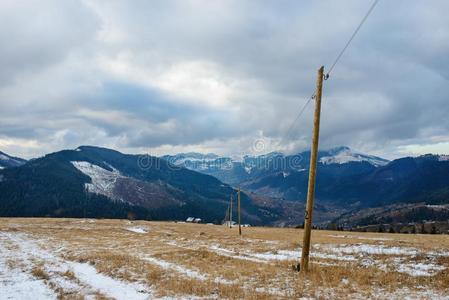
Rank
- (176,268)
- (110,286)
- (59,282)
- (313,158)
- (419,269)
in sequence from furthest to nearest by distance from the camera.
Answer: (176,268) → (59,282) → (419,269) → (313,158) → (110,286)

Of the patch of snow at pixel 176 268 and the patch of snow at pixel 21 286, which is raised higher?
the patch of snow at pixel 176 268

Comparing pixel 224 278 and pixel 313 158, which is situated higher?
pixel 313 158

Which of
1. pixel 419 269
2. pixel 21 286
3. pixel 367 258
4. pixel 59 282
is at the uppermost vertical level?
pixel 419 269

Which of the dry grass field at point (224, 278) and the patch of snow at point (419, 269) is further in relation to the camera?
the patch of snow at point (419, 269)

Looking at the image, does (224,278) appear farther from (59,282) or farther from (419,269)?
(419,269)

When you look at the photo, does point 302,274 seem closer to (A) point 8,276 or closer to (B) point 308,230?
(B) point 308,230

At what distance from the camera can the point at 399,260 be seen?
25094 mm

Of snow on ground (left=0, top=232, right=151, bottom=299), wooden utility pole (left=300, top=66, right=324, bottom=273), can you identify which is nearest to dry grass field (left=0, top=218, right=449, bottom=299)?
snow on ground (left=0, top=232, right=151, bottom=299)

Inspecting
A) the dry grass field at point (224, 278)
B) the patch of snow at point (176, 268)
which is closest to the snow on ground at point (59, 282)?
the dry grass field at point (224, 278)

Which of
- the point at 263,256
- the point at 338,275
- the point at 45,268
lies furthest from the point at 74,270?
the point at 338,275

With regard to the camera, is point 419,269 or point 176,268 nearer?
point 419,269

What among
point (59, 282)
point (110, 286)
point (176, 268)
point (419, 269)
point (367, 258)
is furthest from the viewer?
point (367, 258)

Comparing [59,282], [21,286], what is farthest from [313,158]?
[21,286]

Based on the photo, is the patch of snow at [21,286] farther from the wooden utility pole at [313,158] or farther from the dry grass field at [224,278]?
the wooden utility pole at [313,158]
